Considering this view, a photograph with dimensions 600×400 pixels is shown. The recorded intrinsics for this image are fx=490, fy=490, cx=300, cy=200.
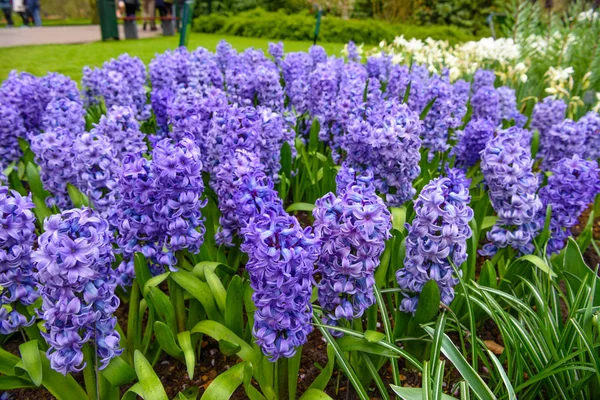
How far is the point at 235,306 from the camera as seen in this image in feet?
7.18

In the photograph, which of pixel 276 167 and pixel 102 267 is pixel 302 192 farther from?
pixel 102 267

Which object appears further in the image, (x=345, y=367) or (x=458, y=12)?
(x=458, y=12)

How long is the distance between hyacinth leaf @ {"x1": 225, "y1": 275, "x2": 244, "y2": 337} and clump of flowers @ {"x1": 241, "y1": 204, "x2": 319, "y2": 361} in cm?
26

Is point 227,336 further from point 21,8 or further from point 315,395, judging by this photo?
point 21,8

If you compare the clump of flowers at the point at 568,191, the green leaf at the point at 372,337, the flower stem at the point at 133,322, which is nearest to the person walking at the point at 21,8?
the flower stem at the point at 133,322

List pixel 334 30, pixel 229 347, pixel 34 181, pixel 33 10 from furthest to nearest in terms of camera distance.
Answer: pixel 334 30 < pixel 33 10 < pixel 34 181 < pixel 229 347

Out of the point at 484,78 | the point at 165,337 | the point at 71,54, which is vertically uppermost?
the point at 484,78

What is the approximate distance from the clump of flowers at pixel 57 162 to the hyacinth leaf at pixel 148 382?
1.36 meters

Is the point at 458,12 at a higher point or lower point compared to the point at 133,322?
higher

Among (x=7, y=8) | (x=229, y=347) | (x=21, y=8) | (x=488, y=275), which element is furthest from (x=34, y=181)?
(x=21, y=8)

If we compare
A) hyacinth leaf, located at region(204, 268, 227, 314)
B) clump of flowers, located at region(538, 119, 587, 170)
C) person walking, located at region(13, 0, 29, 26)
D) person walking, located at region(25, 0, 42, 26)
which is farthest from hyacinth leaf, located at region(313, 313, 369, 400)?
person walking, located at region(25, 0, 42, 26)

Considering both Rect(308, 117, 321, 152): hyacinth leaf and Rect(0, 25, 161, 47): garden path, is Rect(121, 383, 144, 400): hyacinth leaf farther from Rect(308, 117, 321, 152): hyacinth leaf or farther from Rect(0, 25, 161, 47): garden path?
Rect(0, 25, 161, 47): garden path

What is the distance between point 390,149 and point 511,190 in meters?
0.68

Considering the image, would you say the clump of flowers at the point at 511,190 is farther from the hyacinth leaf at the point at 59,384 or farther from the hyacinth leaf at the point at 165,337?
the hyacinth leaf at the point at 59,384
